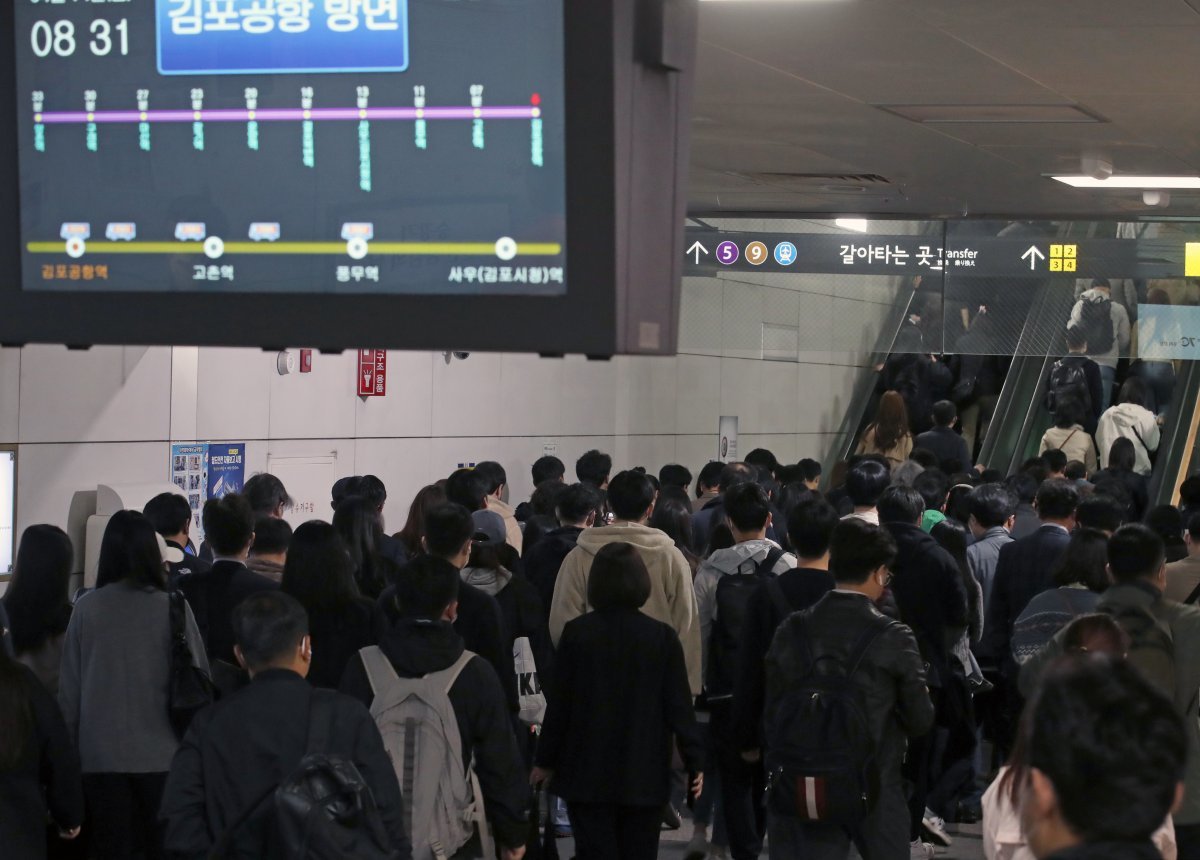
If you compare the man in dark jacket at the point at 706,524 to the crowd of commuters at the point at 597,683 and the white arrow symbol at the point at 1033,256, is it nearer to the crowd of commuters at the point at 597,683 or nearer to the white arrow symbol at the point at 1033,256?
the crowd of commuters at the point at 597,683

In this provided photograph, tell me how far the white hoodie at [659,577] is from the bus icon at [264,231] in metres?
3.37

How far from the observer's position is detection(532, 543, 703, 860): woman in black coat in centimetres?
519

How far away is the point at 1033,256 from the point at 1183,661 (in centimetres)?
553

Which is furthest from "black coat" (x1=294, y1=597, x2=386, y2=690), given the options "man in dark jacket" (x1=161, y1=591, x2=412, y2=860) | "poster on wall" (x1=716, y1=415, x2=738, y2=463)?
"poster on wall" (x1=716, y1=415, x2=738, y2=463)

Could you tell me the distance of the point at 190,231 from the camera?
330 cm

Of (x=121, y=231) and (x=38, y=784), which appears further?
(x=38, y=784)

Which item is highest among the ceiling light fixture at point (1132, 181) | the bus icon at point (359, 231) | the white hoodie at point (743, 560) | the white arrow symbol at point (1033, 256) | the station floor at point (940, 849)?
the ceiling light fixture at point (1132, 181)

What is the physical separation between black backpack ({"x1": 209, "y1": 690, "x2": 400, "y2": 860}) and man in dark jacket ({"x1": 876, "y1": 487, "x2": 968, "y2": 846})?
3601 mm

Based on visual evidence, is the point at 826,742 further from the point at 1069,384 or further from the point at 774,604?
the point at 1069,384

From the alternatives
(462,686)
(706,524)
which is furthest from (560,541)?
(462,686)

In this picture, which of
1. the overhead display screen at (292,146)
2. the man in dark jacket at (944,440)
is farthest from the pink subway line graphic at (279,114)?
the man in dark jacket at (944,440)

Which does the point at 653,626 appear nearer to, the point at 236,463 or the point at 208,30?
the point at 208,30

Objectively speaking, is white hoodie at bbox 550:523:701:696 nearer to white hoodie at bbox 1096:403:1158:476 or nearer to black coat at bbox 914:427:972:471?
black coat at bbox 914:427:972:471

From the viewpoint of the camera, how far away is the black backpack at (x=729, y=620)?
639 centimetres
